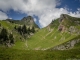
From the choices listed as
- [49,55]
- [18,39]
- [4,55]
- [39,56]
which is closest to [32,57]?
[39,56]

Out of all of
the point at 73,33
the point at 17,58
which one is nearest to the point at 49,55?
the point at 17,58

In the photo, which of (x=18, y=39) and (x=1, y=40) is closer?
(x=1, y=40)

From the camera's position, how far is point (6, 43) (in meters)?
163

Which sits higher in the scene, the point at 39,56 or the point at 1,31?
the point at 1,31

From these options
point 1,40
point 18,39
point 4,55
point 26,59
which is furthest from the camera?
point 18,39

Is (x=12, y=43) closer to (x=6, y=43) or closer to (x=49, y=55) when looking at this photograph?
(x=6, y=43)

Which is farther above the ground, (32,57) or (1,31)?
(1,31)

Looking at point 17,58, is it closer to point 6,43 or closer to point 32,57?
point 32,57

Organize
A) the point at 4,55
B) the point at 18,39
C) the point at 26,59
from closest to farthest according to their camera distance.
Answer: the point at 26,59, the point at 4,55, the point at 18,39

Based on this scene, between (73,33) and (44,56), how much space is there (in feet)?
404

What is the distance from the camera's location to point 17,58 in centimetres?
4356

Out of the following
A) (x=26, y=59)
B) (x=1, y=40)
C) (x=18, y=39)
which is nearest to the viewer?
(x=26, y=59)

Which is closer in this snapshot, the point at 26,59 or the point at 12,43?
the point at 26,59

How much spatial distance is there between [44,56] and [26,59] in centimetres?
594
